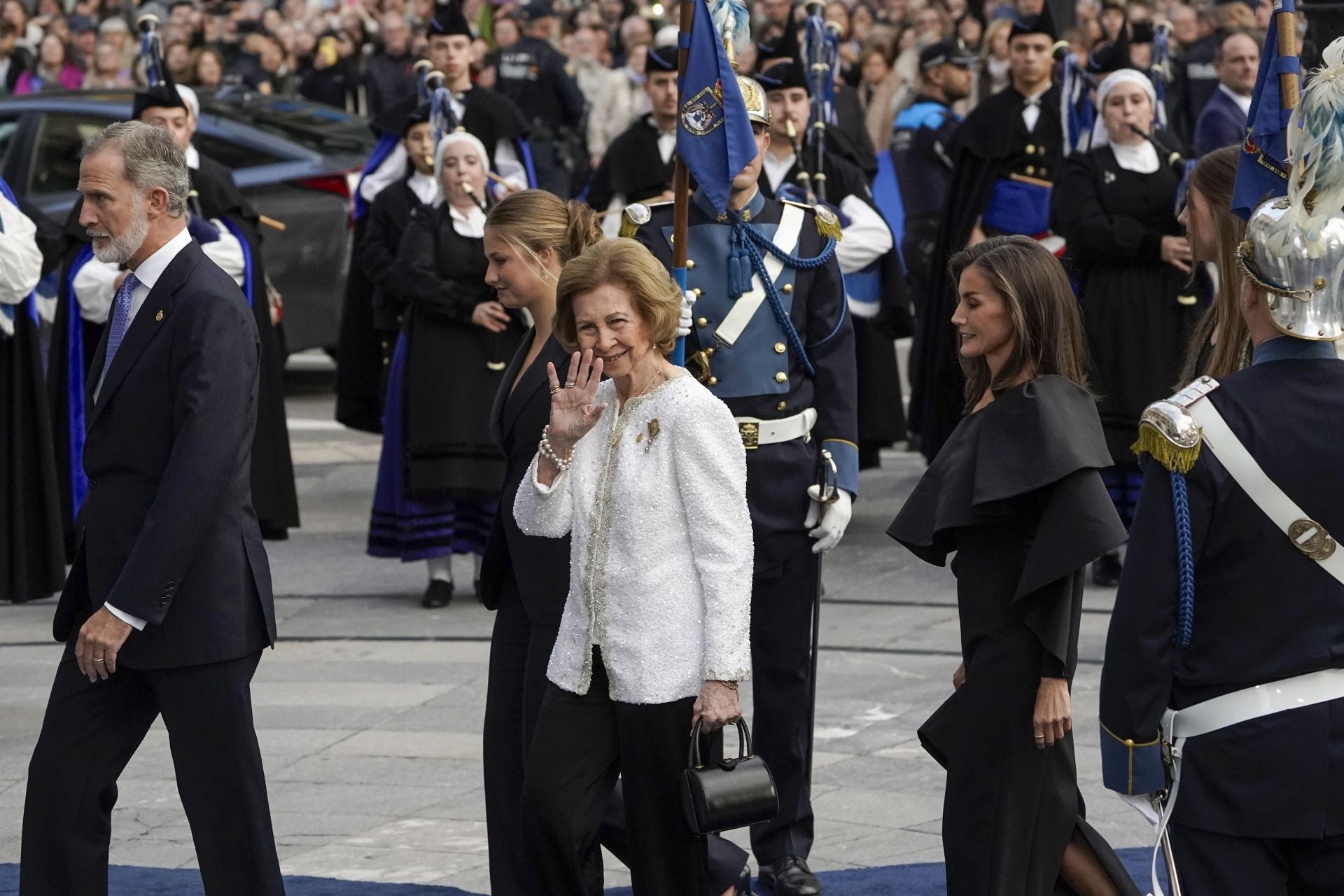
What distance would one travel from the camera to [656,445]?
4.50 m

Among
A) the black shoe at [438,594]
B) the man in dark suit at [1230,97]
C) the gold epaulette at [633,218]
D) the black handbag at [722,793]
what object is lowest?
the black shoe at [438,594]

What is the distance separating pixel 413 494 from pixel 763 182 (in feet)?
6.27

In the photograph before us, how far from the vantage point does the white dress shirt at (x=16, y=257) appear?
26.4 ft

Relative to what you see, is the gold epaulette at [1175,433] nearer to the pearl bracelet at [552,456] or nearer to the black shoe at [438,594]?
the pearl bracelet at [552,456]

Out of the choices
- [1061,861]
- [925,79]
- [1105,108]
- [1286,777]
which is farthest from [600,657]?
[925,79]

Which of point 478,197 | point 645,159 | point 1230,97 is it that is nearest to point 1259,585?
point 478,197

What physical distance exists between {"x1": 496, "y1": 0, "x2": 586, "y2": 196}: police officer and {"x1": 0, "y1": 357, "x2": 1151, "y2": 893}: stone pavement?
20.6ft

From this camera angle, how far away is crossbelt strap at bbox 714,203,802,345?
222 inches

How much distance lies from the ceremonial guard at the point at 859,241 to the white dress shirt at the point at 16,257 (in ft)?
8.71

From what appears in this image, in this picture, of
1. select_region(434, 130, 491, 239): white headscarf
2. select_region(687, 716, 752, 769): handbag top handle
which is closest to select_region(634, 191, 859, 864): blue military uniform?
select_region(687, 716, 752, 769): handbag top handle

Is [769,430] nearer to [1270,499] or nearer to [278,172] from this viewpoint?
[1270,499]

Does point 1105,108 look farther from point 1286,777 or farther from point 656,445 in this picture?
point 1286,777

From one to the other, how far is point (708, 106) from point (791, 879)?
1.86m

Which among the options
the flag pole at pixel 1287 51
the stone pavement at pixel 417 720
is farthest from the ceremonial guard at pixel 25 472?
the flag pole at pixel 1287 51
